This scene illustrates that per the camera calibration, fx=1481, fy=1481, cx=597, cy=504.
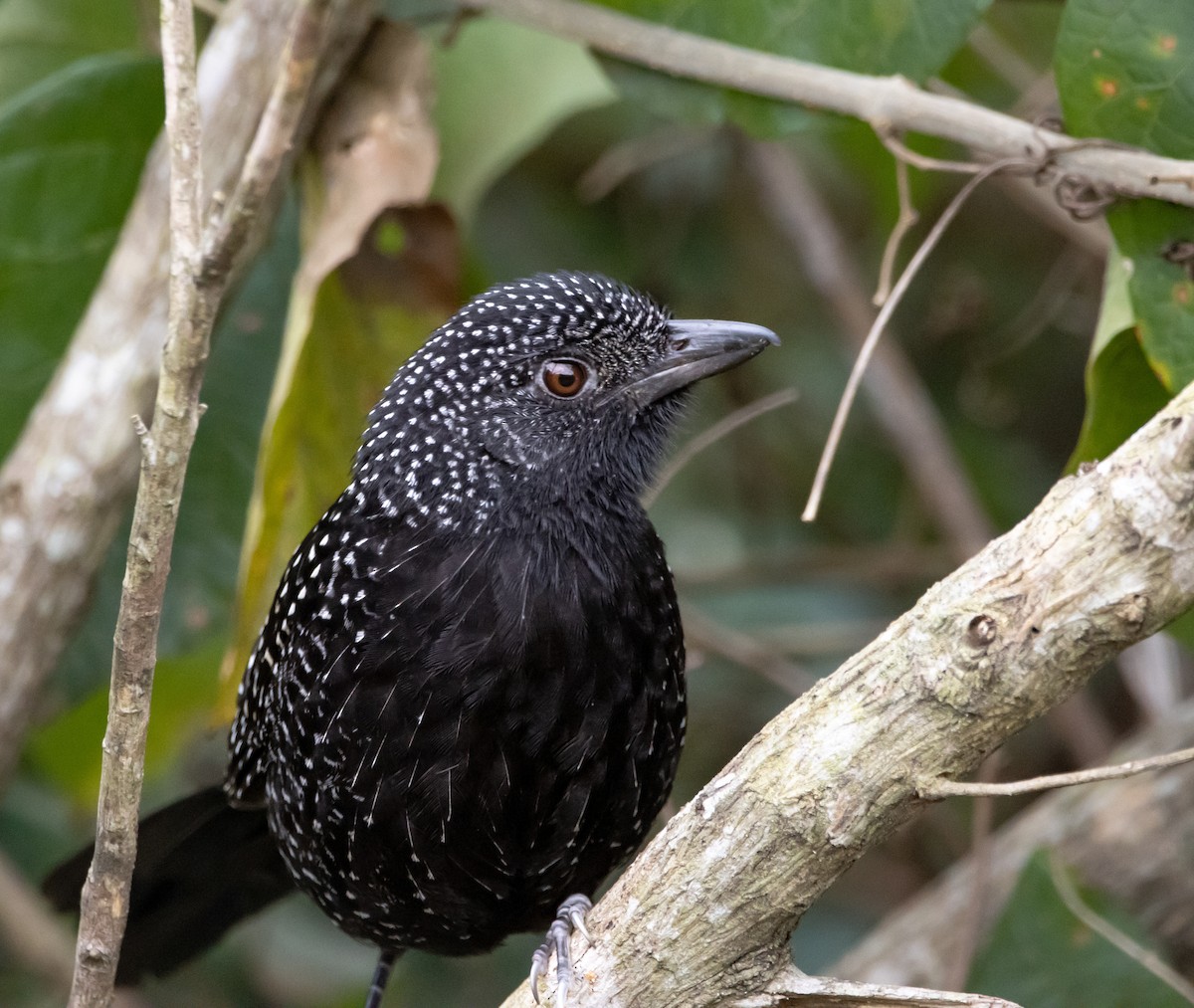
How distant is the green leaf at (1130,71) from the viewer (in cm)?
254

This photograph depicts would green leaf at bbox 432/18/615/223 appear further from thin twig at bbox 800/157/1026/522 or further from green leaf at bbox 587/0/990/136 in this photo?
thin twig at bbox 800/157/1026/522

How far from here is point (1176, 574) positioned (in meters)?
1.67

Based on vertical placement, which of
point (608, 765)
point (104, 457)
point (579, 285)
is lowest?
point (608, 765)

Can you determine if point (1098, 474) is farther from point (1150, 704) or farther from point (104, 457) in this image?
point (1150, 704)

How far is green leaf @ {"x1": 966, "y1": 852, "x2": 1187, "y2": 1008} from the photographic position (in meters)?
3.06

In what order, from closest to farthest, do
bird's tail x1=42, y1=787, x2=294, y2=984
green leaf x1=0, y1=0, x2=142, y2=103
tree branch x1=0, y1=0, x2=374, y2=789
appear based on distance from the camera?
Answer: tree branch x1=0, y1=0, x2=374, y2=789 < bird's tail x1=42, y1=787, x2=294, y2=984 < green leaf x1=0, y1=0, x2=142, y2=103

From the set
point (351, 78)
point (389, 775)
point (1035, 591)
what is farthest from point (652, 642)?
point (351, 78)

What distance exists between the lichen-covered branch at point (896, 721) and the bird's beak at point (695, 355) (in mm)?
1005

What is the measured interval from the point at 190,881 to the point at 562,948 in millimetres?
1456

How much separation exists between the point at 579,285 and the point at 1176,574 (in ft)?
4.67

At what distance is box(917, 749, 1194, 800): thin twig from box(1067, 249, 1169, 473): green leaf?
3.44 feet

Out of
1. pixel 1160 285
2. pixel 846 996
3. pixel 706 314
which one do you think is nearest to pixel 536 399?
pixel 1160 285

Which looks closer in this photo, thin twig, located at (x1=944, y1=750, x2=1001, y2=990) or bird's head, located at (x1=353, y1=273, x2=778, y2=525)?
bird's head, located at (x1=353, y1=273, x2=778, y2=525)

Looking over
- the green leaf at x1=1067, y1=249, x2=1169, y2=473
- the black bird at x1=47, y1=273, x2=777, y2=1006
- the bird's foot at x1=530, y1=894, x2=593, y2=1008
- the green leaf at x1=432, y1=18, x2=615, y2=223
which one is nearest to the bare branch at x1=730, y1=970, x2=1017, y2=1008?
the bird's foot at x1=530, y1=894, x2=593, y2=1008
